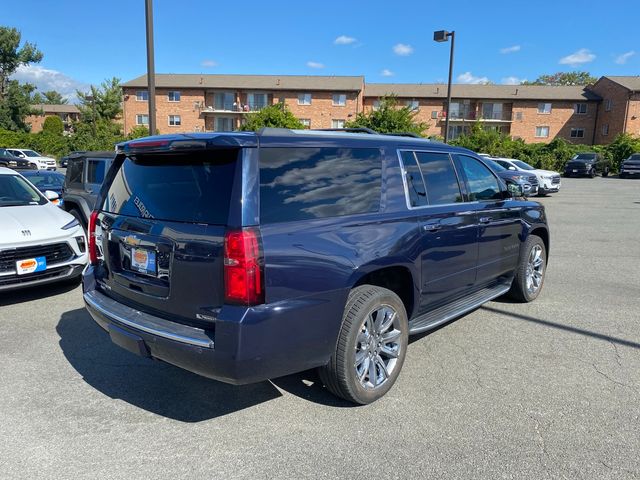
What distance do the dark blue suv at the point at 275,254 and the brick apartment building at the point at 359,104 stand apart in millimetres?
49807

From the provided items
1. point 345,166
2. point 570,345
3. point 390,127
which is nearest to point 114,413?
point 345,166

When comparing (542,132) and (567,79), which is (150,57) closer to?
(542,132)

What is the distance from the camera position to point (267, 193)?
2.93 m

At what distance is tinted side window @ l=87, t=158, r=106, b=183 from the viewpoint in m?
8.76

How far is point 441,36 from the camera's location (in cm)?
2086

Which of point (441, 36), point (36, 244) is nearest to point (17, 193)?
point (36, 244)

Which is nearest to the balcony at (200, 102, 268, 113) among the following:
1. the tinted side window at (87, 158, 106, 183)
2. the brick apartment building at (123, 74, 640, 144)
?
the brick apartment building at (123, 74, 640, 144)

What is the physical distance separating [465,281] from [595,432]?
5.57ft

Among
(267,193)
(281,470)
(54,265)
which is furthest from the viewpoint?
(54,265)

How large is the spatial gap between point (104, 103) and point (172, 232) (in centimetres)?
6302

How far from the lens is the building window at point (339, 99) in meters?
52.4

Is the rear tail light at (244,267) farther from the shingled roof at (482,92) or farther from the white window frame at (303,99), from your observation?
the shingled roof at (482,92)

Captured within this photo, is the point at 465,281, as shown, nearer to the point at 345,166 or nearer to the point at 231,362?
the point at 345,166

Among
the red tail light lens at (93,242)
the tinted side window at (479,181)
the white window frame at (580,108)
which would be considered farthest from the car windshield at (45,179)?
the white window frame at (580,108)
